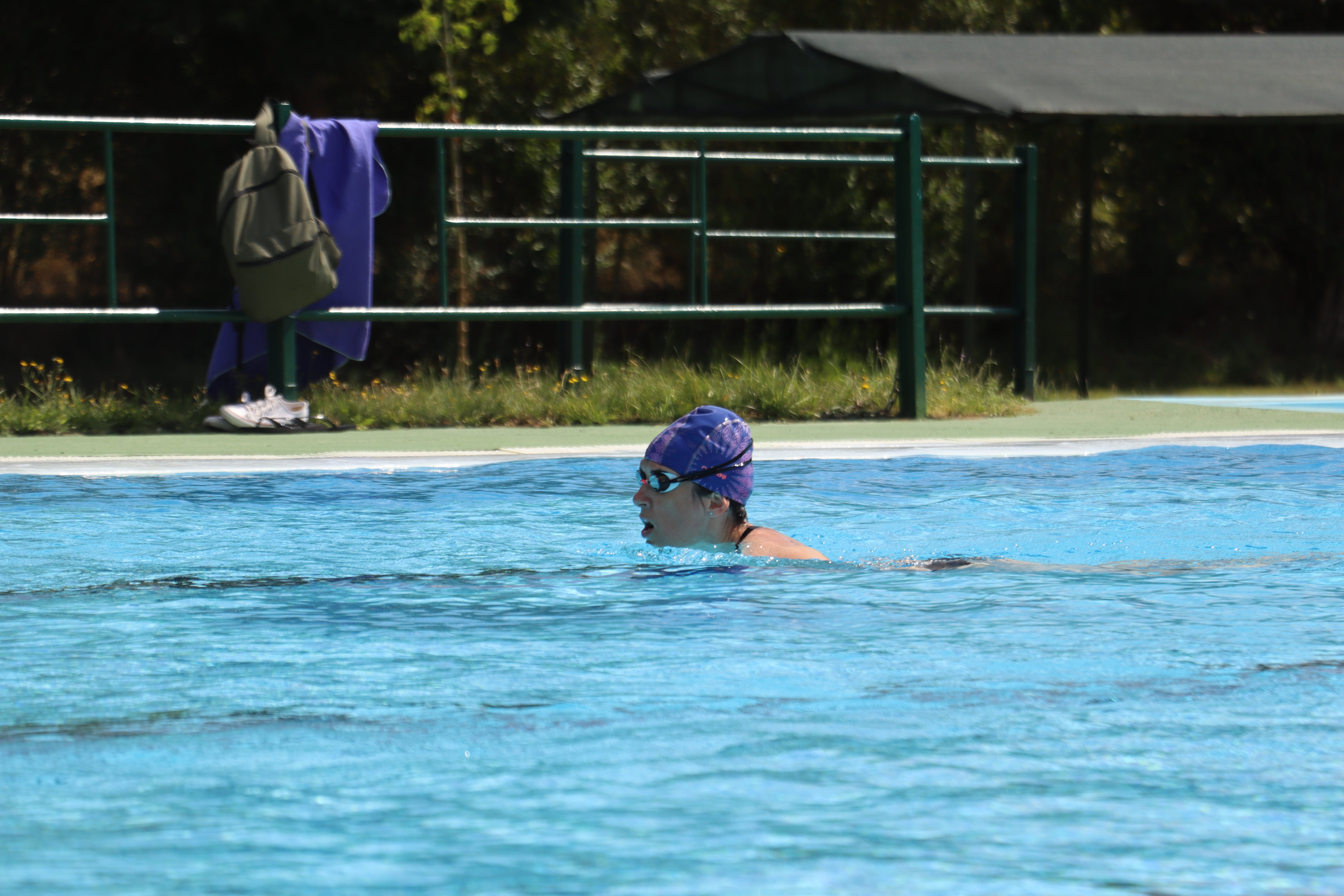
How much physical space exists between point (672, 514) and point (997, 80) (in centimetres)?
823

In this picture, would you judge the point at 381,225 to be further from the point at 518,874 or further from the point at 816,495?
the point at 518,874

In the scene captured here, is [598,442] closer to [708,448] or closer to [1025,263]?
[708,448]

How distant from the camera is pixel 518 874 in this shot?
284 centimetres

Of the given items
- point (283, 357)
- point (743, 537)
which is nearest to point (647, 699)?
point (743, 537)

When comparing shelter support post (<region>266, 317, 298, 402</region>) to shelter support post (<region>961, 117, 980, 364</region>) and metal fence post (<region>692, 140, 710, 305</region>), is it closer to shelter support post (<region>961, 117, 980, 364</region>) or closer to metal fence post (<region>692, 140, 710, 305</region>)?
metal fence post (<region>692, 140, 710, 305</region>)

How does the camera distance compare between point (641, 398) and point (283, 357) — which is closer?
point (283, 357)

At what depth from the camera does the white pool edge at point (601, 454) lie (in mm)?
7621

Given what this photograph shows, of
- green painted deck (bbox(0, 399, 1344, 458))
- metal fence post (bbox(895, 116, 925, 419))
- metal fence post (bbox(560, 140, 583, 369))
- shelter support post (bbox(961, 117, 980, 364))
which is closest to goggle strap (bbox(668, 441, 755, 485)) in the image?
green painted deck (bbox(0, 399, 1344, 458))

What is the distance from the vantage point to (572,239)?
11047mm

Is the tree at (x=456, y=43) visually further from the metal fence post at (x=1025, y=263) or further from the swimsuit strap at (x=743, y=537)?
the swimsuit strap at (x=743, y=537)

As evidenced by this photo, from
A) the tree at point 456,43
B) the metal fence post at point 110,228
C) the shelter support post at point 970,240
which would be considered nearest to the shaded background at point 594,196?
the tree at point 456,43

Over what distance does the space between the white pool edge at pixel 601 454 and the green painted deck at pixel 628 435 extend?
10cm

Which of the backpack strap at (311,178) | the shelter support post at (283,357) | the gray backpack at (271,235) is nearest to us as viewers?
the gray backpack at (271,235)

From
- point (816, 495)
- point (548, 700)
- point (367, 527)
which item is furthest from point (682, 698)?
point (816, 495)
